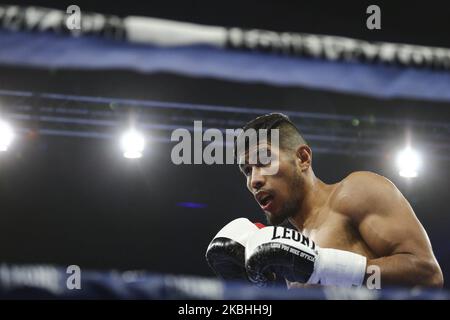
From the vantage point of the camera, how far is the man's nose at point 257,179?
2514mm

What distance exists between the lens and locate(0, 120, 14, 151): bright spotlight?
4437 millimetres

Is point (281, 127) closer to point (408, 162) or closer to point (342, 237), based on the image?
point (342, 237)

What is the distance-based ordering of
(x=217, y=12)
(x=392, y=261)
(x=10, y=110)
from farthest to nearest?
1. (x=10, y=110)
2. (x=217, y=12)
3. (x=392, y=261)

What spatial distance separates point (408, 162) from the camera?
5090 mm

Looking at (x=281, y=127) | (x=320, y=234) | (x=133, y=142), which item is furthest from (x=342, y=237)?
(x=133, y=142)

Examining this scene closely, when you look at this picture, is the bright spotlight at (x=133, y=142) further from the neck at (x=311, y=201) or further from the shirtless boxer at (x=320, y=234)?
the neck at (x=311, y=201)

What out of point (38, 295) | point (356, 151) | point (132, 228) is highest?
point (356, 151)

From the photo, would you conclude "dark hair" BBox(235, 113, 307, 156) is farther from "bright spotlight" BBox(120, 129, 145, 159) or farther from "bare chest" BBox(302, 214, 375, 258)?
"bright spotlight" BBox(120, 129, 145, 159)

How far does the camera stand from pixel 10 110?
439 cm

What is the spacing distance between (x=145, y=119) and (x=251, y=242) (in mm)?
2615

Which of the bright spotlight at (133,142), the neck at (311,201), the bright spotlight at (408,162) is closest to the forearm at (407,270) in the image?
the neck at (311,201)

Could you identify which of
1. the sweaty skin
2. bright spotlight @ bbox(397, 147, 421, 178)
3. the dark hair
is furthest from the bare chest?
bright spotlight @ bbox(397, 147, 421, 178)

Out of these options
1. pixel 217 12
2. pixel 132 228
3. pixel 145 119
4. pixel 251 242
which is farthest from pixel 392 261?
pixel 132 228

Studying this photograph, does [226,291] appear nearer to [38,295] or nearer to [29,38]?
[38,295]
